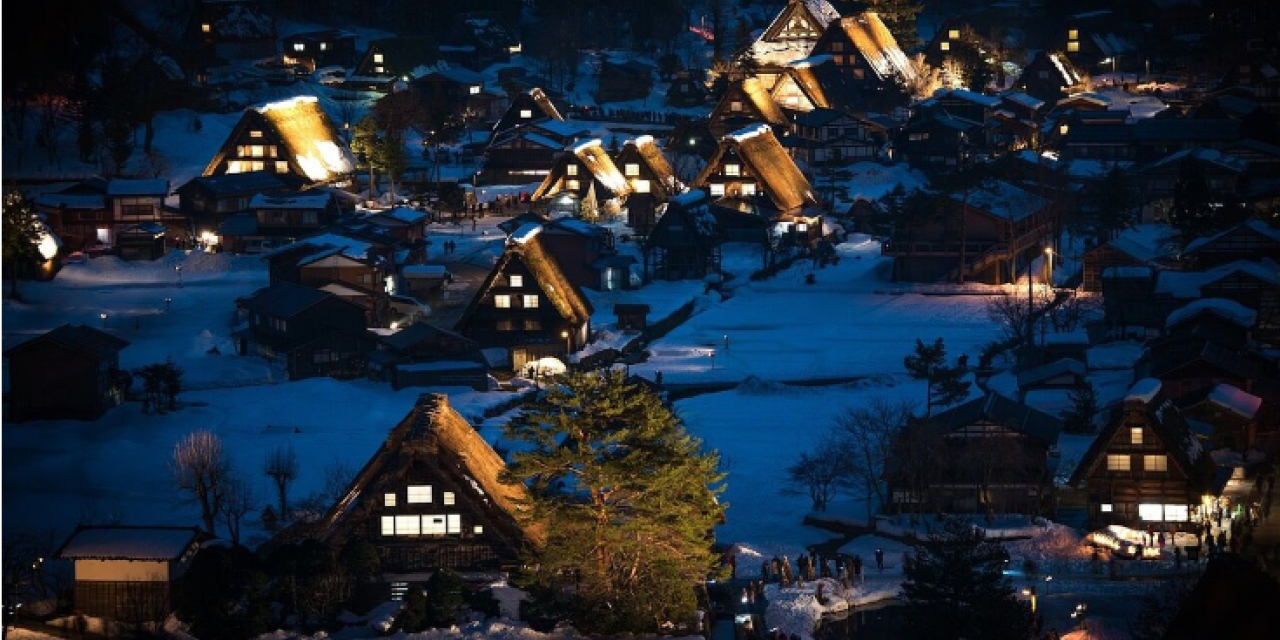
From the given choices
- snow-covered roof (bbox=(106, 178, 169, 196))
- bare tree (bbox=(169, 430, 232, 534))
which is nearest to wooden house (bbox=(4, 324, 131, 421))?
bare tree (bbox=(169, 430, 232, 534))

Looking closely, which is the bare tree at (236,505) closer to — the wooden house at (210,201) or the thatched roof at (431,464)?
the thatched roof at (431,464)

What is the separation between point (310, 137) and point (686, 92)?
13.4 metres

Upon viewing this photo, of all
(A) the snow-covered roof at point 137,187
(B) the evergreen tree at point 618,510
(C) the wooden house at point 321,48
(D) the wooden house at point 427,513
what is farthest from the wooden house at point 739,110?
(B) the evergreen tree at point 618,510

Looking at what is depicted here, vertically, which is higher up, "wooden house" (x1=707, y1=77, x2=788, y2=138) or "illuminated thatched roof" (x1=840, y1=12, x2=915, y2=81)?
"illuminated thatched roof" (x1=840, y1=12, x2=915, y2=81)

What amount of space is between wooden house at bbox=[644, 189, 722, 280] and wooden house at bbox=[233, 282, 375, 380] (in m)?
9.67

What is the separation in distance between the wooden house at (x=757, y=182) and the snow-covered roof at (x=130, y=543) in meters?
27.7

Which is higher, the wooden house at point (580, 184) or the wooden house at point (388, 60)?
the wooden house at point (388, 60)

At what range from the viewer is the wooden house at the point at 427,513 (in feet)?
65.7

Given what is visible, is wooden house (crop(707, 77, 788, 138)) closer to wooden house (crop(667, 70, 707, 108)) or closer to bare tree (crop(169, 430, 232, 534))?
wooden house (crop(667, 70, 707, 108))

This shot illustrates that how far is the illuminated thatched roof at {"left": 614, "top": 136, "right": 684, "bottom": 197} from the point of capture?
47969mm

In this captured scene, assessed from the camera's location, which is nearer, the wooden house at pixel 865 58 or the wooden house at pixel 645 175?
the wooden house at pixel 645 175

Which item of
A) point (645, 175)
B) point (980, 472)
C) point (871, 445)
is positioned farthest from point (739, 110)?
point (980, 472)

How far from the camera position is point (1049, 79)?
58438 millimetres

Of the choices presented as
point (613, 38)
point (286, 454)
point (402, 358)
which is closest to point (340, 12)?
point (613, 38)
